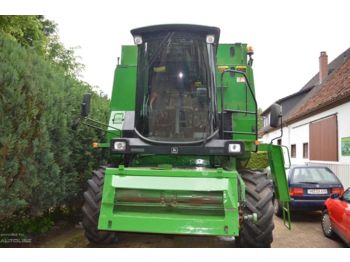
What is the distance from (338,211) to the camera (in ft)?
18.5

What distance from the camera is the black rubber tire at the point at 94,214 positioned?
4.39 m

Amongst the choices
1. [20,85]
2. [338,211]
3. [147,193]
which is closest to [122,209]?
[147,193]

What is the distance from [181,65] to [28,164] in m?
2.43

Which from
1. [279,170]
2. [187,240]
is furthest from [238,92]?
[187,240]

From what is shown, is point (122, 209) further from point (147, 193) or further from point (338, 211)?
point (338, 211)

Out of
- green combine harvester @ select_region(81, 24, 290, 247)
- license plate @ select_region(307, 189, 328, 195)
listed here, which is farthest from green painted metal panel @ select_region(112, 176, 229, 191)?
license plate @ select_region(307, 189, 328, 195)

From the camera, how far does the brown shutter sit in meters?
→ 12.4

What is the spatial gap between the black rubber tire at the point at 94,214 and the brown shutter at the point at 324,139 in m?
10.3

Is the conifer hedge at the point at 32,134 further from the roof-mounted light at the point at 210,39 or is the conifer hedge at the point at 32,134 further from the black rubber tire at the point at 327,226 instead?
the black rubber tire at the point at 327,226

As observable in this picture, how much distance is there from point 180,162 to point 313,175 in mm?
4552

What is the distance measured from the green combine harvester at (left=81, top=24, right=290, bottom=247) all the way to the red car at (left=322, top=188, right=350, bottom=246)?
3.30 feet

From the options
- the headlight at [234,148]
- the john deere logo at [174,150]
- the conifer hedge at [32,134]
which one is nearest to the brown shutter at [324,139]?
the headlight at [234,148]

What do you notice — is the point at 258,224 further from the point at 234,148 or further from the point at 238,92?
the point at 238,92

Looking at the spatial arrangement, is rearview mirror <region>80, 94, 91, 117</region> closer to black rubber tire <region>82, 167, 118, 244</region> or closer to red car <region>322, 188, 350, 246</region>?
black rubber tire <region>82, 167, 118, 244</region>
